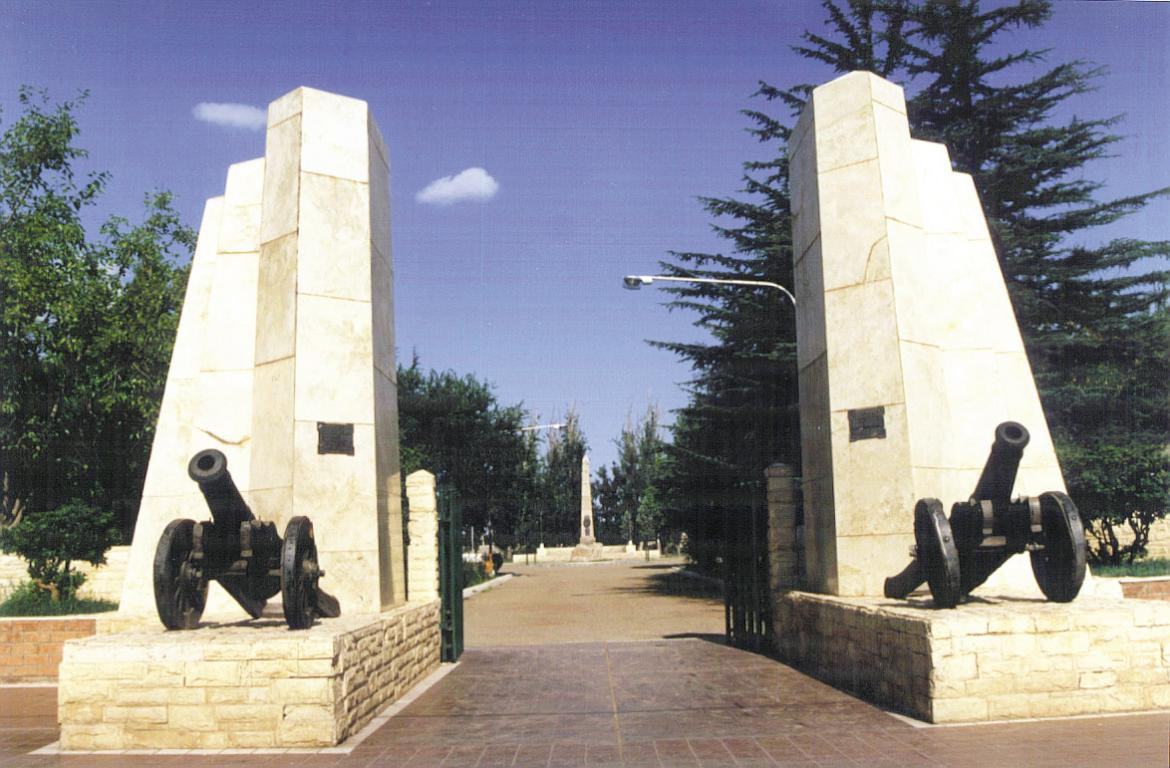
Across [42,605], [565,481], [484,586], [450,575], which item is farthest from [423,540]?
[565,481]

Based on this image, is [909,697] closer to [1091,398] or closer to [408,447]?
[1091,398]

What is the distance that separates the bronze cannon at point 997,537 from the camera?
838 cm

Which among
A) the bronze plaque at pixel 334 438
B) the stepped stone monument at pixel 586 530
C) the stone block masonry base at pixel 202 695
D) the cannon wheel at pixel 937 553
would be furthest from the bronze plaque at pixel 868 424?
the stepped stone monument at pixel 586 530

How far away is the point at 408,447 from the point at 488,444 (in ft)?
18.1

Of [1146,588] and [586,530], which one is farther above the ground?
[1146,588]

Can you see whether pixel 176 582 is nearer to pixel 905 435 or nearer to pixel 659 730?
pixel 659 730

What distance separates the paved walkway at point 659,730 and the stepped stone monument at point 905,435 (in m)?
0.34

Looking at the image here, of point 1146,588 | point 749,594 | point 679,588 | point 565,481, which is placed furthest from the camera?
point 565,481

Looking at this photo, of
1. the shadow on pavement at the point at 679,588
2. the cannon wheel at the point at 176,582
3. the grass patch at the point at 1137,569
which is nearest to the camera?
the cannon wheel at the point at 176,582

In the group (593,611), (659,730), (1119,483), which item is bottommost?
(593,611)

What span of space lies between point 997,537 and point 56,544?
1543 cm

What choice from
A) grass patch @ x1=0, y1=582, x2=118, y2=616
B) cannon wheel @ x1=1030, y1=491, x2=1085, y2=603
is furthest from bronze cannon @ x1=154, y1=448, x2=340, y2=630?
grass patch @ x1=0, y1=582, x2=118, y2=616

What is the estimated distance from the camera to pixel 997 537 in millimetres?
8703

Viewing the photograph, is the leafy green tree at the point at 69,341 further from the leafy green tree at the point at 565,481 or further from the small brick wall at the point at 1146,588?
the leafy green tree at the point at 565,481
